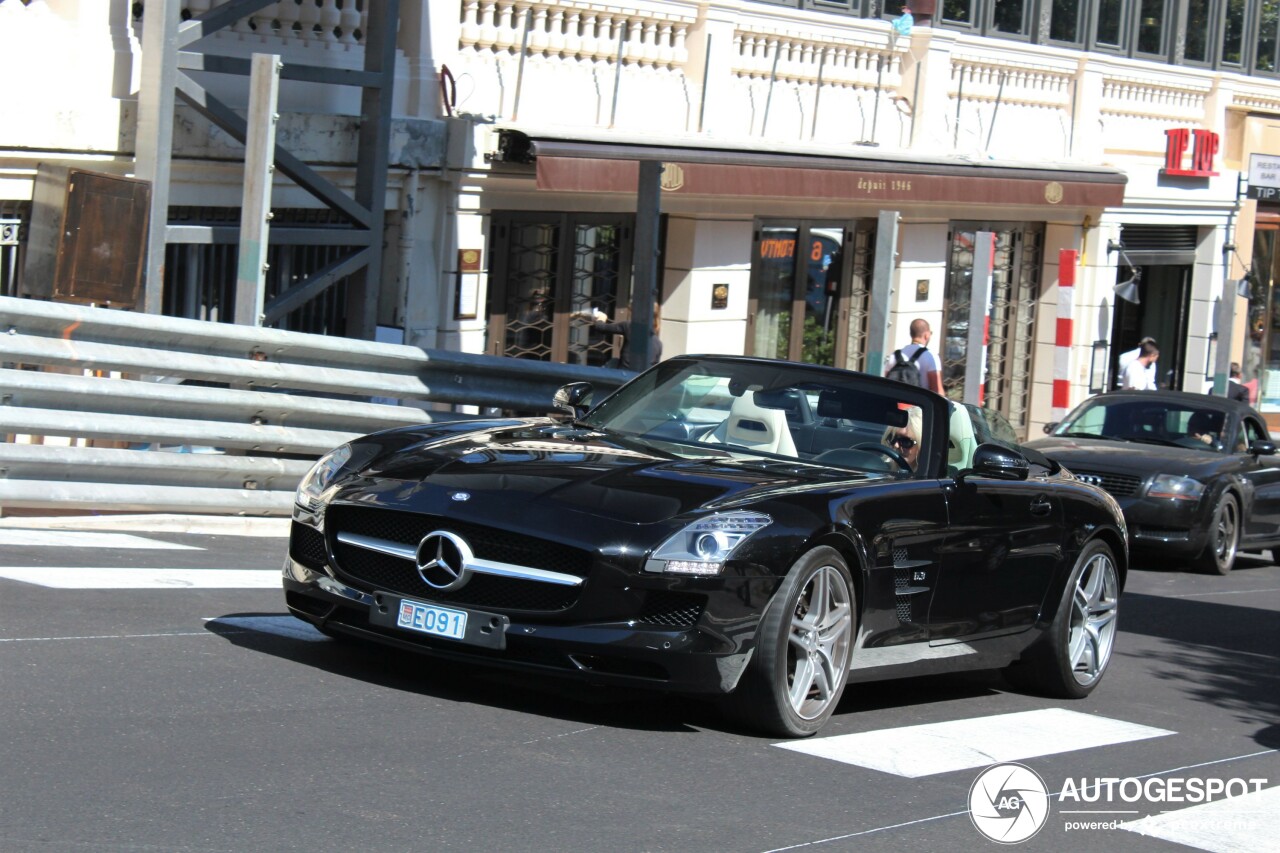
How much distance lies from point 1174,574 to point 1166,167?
38.8 feet

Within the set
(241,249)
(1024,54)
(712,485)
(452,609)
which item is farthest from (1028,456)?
(1024,54)

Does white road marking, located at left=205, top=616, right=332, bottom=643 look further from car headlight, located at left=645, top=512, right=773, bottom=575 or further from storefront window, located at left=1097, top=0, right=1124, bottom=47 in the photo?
storefront window, located at left=1097, top=0, right=1124, bottom=47

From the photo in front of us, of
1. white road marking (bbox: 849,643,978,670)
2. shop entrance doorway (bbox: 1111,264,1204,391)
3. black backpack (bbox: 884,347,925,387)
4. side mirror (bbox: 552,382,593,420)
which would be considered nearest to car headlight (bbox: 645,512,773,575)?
white road marking (bbox: 849,643,978,670)

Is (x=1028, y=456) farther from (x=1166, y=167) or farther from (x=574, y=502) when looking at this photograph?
(x=1166, y=167)

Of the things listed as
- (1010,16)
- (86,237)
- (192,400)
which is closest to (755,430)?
(192,400)

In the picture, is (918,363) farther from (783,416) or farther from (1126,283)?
(783,416)

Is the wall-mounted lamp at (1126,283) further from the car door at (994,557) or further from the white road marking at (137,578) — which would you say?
the white road marking at (137,578)

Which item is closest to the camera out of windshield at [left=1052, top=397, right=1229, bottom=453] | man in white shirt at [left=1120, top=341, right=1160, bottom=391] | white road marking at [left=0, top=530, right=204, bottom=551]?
white road marking at [left=0, top=530, right=204, bottom=551]

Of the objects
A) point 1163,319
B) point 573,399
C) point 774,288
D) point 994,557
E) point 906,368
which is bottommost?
point 994,557

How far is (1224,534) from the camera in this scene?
627 inches

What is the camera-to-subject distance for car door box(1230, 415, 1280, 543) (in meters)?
16.3

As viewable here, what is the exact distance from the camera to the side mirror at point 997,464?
733cm

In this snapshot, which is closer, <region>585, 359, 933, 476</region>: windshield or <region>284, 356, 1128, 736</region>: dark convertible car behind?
<region>284, 356, 1128, 736</region>: dark convertible car behind

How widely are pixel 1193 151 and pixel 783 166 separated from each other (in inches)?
452
